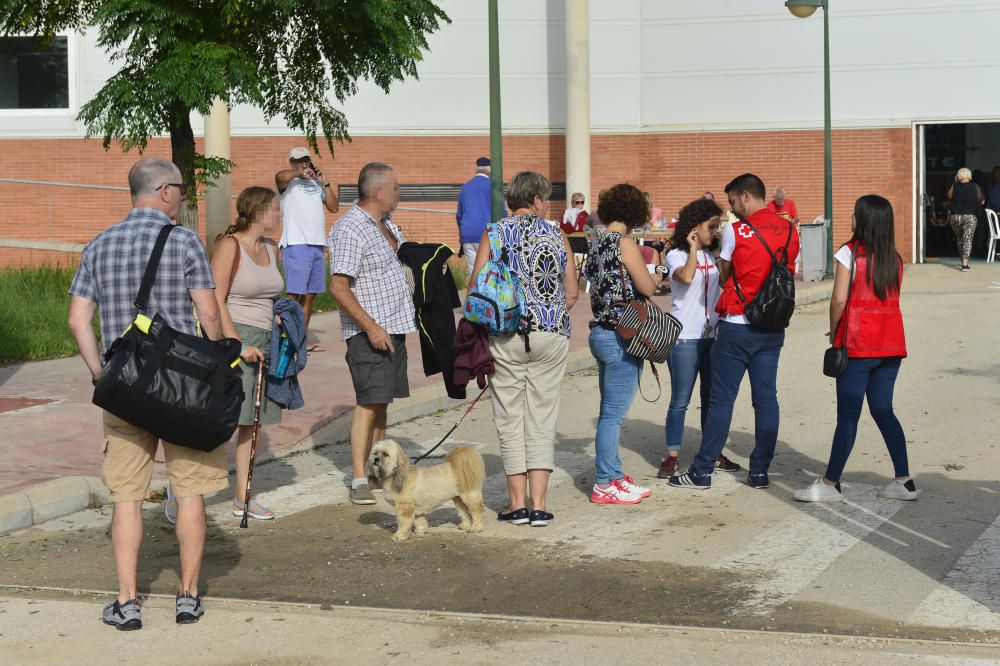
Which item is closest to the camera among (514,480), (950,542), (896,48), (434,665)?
(434,665)

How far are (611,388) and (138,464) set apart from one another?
3158mm

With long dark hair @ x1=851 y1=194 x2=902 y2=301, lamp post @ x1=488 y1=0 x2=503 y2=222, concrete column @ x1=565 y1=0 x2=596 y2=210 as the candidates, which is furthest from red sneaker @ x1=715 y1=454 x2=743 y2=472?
concrete column @ x1=565 y1=0 x2=596 y2=210

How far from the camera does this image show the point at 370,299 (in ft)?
26.6

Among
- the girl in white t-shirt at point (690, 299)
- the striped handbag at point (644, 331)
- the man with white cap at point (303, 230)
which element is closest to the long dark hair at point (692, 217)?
the girl in white t-shirt at point (690, 299)

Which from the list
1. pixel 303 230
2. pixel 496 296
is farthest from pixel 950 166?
pixel 496 296

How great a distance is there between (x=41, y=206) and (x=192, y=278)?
85.4 feet

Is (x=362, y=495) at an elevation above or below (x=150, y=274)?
below

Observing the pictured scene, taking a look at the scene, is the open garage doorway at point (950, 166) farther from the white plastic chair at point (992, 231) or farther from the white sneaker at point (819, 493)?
the white sneaker at point (819, 493)

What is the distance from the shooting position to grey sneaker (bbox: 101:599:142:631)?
574 cm

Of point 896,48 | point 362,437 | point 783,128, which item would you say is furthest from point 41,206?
point 362,437

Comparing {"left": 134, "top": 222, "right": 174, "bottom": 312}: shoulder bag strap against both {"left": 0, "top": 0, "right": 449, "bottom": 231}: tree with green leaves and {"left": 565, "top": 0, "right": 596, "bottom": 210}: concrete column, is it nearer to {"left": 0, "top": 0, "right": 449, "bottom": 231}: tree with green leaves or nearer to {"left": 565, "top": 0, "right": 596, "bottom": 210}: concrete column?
{"left": 0, "top": 0, "right": 449, "bottom": 231}: tree with green leaves

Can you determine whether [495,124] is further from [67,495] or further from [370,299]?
[67,495]

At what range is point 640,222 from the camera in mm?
8086

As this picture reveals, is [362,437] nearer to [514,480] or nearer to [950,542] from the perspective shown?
[514,480]
